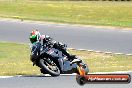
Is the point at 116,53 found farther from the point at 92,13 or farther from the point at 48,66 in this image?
the point at 92,13

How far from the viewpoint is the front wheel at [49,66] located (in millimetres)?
14453

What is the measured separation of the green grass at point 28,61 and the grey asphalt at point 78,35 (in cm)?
193

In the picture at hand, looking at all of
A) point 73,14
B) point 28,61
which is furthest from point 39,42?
A: point 73,14

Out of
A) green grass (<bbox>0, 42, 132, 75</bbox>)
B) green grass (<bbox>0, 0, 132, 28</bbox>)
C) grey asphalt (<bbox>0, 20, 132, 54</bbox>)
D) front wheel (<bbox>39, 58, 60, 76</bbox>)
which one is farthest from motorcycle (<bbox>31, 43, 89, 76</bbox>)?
green grass (<bbox>0, 0, 132, 28</bbox>)

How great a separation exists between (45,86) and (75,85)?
75 cm

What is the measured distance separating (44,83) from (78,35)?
14.9 metres

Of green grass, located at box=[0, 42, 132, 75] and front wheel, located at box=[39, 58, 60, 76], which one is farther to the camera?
green grass, located at box=[0, 42, 132, 75]

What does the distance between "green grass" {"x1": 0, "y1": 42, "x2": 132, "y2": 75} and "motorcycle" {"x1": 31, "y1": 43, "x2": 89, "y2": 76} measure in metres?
1.05

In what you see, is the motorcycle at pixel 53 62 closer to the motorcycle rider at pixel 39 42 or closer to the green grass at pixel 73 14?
the motorcycle rider at pixel 39 42

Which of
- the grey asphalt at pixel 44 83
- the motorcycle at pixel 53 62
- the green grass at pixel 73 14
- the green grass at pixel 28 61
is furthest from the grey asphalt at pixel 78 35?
the grey asphalt at pixel 44 83

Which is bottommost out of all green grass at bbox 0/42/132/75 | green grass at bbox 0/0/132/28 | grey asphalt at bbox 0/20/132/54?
green grass at bbox 0/0/132/28

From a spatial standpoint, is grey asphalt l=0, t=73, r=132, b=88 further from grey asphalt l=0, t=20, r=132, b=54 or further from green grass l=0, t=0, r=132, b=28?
green grass l=0, t=0, r=132, b=28

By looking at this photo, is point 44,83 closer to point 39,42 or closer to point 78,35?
point 39,42

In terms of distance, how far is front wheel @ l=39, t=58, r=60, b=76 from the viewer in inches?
569
